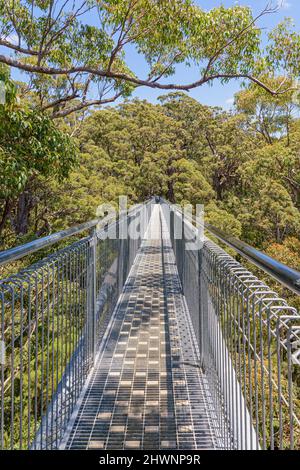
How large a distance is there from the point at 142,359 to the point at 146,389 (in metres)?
0.50

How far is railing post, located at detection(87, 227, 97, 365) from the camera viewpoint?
2986mm

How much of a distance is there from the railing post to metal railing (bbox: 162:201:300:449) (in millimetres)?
825

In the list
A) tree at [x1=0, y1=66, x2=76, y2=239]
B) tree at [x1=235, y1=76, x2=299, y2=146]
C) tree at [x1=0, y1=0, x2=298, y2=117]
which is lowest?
tree at [x1=0, y1=66, x2=76, y2=239]

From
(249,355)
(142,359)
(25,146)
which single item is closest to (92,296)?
(142,359)

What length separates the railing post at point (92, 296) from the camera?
2.99 m

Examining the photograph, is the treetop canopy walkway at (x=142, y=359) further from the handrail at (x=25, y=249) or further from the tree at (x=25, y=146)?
the tree at (x=25, y=146)

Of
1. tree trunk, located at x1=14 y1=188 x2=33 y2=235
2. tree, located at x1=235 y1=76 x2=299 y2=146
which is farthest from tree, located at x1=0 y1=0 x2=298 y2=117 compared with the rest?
tree, located at x1=235 y1=76 x2=299 y2=146

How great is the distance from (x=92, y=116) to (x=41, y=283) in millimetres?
25022

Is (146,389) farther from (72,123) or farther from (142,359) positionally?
(72,123)

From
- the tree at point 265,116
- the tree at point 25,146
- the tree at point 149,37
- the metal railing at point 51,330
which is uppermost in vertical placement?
the tree at point 265,116

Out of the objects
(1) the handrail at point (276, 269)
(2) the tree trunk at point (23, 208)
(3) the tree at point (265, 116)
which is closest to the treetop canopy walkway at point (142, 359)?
(1) the handrail at point (276, 269)

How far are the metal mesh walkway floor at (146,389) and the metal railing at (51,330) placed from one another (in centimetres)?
14

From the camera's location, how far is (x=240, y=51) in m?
8.08

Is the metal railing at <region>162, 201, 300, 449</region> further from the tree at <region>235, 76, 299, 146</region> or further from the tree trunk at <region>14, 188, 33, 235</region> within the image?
the tree at <region>235, 76, 299, 146</region>
